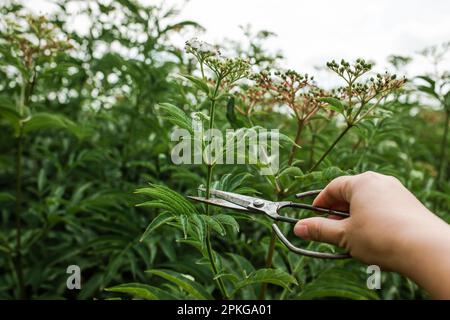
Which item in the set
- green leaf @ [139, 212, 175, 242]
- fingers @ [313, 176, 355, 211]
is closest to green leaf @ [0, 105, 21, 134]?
green leaf @ [139, 212, 175, 242]

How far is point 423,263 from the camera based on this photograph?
1056 millimetres

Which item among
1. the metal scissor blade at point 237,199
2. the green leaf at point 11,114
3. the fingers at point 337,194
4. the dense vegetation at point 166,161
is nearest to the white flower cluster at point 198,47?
the dense vegetation at point 166,161

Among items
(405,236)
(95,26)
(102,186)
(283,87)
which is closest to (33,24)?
(95,26)

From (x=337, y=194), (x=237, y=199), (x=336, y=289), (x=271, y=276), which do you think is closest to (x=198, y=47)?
(x=237, y=199)

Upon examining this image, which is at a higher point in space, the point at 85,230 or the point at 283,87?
the point at 283,87

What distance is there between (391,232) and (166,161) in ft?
5.02

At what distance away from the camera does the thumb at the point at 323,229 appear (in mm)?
1237

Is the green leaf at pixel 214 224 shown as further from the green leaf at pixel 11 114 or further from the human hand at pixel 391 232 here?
the green leaf at pixel 11 114

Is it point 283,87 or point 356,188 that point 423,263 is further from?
point 283,87

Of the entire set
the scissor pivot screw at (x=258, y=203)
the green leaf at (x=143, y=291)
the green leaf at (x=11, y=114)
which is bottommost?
the green leaf at (x=143, y=291)

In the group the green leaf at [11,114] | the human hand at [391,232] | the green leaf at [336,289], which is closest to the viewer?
the human hand at [391,232]

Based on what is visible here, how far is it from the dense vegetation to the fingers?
4.2 inches

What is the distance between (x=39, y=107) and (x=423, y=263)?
256cm
